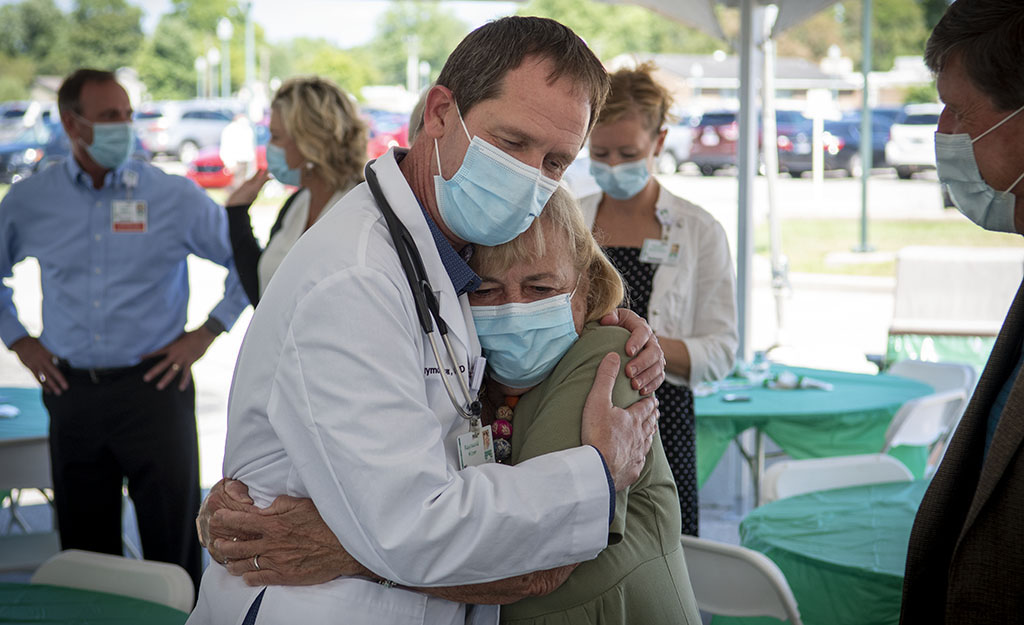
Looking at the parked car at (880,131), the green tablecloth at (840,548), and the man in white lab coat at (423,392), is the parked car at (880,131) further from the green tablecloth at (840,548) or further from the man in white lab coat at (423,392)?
the man in white lab coat at (423,392)

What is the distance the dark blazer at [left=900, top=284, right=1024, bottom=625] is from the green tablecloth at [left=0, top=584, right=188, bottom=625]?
1.60 meters

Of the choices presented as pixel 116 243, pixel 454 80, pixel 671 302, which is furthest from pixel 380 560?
pixel 116 243

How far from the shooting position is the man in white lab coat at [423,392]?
132 cm

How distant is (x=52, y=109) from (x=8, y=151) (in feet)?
12.2

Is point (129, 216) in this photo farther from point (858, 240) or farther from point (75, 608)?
point (858, 240)

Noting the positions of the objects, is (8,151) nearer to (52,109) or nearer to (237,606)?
(52,109)

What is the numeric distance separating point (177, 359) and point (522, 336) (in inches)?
93.9

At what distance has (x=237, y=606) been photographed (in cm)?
152

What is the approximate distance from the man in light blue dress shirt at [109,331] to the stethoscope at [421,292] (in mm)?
2404

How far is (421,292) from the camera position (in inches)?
56.6

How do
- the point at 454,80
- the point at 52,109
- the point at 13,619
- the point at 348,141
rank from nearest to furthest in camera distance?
the point at 454,80
the point at 13,619
the point at 348,141
the point at 52,109

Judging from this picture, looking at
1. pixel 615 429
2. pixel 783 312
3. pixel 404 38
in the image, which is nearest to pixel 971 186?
pixel 615 429

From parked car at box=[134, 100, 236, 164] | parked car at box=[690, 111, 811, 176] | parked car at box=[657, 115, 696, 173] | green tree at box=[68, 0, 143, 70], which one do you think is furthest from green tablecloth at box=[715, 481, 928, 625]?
green tree at box=[68, 0, 143, 70]

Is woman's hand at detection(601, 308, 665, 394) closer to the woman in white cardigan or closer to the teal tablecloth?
the woman in white cardigan
